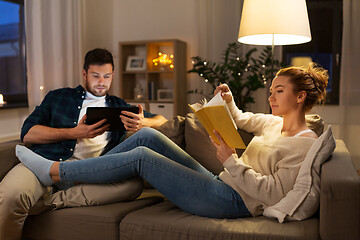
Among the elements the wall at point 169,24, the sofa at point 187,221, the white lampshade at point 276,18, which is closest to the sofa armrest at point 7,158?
the sofa at point 187,221

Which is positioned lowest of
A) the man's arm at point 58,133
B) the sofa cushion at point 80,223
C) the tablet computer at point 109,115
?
the sofa cushion at point 80,223

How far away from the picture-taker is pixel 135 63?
4910 millimetres

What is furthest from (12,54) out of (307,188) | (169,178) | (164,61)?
(307,188)

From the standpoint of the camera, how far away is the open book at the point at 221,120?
1.57 metres

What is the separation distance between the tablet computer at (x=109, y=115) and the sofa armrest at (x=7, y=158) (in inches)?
16.0

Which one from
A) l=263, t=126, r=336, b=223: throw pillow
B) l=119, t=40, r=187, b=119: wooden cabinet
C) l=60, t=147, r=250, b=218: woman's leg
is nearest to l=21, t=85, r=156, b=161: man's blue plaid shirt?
l=60, t=147, r=250, b=218: woman's leg

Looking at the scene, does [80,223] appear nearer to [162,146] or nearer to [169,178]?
[169,178]

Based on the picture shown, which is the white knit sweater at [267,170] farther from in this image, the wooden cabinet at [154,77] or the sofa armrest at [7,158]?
the wooden cabinet at [154,77]

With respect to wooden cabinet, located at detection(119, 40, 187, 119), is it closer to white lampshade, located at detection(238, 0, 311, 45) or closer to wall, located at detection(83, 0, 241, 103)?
wall, located at detection(83, 0, 241, 103)

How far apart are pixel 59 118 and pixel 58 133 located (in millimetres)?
140

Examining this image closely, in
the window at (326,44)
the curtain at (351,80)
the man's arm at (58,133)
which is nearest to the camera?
the man's arm at (58,133)

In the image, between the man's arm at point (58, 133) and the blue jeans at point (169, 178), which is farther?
the man's arm at point (58, 133)

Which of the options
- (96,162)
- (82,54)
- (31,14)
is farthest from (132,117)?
(82,54)

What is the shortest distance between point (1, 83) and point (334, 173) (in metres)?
2.78
